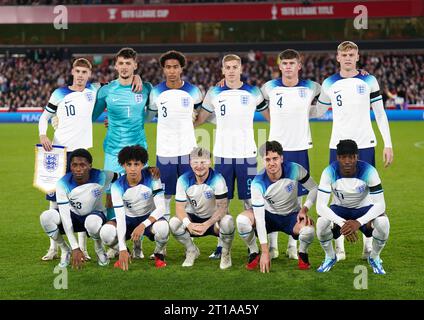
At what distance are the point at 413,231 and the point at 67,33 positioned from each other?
3722 cm

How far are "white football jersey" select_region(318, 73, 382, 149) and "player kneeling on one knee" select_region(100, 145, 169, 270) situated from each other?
6.89ft

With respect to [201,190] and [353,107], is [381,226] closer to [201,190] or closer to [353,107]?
[353,107]

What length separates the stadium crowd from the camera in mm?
38219

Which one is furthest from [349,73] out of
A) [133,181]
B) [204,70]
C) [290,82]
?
[204,70]

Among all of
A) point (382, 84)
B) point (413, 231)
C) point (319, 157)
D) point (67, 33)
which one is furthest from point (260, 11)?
point (413, 231)

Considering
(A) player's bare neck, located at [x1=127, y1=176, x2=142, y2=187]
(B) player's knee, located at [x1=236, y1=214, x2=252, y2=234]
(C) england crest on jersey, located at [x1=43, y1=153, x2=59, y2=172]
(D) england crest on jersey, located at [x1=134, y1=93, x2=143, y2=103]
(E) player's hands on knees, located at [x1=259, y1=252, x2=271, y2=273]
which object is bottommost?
(E) player's hands on knees, located at [x1=259, y1=252, x2=271, y2=273]

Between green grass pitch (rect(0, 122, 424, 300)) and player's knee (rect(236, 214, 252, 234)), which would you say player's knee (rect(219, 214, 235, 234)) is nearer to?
player's knee (rect(236, 214, 252, 234))

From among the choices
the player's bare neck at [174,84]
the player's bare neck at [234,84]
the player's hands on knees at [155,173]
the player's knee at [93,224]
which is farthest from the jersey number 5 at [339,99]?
the player's knee at [93,224]

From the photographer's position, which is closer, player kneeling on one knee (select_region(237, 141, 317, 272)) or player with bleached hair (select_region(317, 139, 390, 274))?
player with bleached hair (select_region(317, 139, 390, 274))

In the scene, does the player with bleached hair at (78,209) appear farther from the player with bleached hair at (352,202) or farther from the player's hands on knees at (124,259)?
the player with bleached hair at (352,202)

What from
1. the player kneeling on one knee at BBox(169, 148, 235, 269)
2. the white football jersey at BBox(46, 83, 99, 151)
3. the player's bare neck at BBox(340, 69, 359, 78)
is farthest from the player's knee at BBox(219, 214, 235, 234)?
the player's bare neck at BBox(340, 69, 359, 78)

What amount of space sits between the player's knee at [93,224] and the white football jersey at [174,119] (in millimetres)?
1214

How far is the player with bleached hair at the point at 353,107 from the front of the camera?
27.2 feet

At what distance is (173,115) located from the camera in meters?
8.55
